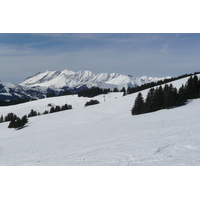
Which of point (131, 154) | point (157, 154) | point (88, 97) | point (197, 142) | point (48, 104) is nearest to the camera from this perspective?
point (157, 154)

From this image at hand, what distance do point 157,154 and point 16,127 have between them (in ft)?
130

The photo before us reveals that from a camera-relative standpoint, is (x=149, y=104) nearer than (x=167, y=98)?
No

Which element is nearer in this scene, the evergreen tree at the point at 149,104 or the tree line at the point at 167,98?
the tree line at the point at 167,98

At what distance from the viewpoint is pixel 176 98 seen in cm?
3941

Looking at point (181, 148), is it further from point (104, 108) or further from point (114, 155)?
point (104, 108)

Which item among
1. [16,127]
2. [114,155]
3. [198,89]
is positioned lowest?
[16,127]

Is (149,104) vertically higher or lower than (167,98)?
lower

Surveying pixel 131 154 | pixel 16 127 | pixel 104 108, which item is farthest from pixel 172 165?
pixel 104 108

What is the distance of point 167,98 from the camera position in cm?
3953

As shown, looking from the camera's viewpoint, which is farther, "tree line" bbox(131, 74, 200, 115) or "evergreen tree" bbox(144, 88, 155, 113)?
"evergreen tree" bbox(144, 88, 155, 113)

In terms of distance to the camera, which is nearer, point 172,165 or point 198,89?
point 172,165

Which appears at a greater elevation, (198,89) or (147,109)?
(198,89)

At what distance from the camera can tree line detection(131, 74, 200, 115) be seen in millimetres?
39375

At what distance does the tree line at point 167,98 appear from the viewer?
39.4 meters
